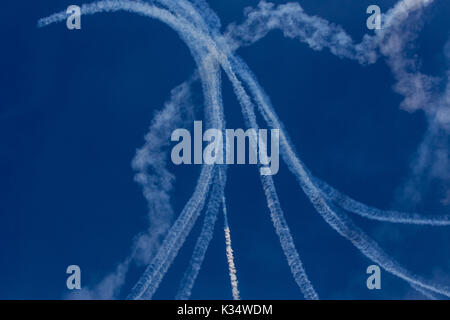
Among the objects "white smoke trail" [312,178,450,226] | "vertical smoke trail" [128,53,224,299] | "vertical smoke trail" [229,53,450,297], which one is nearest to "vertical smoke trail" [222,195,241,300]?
"vertical smoke trail" [128,53,224,299]

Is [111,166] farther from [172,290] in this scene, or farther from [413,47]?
[413,47]

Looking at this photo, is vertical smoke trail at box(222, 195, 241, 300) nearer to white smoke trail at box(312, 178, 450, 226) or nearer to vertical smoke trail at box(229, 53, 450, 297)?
vertical smoke trail at box(229, 53, 450, 297)

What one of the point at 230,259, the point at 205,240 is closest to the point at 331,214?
the point at 230,259

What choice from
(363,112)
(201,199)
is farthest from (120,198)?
(363,112)

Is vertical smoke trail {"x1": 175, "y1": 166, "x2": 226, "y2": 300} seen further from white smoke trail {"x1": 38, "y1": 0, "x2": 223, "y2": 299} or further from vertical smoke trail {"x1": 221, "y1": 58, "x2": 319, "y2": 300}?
vertical smoke trail {"x1": 221, "y1": 58, "x2": 319, "y2": 300}

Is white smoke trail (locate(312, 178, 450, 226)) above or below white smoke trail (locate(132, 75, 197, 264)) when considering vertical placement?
below

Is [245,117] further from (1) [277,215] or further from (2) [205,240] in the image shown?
(2) [205,240]
